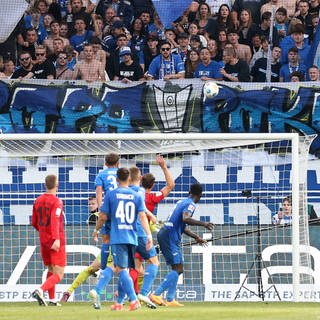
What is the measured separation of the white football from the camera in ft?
75.9

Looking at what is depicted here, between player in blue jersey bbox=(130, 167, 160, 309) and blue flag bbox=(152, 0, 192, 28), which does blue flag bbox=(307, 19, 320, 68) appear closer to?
blue flag bbox=(152, 0, 192, 28)

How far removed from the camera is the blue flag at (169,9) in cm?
2605

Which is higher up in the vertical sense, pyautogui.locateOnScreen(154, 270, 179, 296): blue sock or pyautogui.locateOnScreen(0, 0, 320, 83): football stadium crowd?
pyautogui.locateOnScreen(0, 0, 320, 83): football stadium crowd

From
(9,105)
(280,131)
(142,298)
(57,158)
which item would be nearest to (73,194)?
(57,158)

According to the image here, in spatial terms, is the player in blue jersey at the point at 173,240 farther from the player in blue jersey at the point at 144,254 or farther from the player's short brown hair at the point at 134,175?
the player's short brown hair at the point at 134,175

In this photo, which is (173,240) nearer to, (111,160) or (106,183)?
(106,183)

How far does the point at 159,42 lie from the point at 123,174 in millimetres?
9622

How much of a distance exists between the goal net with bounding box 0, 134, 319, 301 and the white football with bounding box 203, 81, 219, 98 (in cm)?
115

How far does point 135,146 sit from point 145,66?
145 inches

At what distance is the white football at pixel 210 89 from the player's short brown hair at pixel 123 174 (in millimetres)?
6925

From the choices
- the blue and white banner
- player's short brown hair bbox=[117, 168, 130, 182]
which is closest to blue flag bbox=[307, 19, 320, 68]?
the blue and white banner

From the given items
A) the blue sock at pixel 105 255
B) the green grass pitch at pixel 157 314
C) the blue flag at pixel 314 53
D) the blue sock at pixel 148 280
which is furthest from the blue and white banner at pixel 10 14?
the green grass pitch at pixel 157 314

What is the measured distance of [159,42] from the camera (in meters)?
25.7

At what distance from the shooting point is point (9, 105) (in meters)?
23.8
